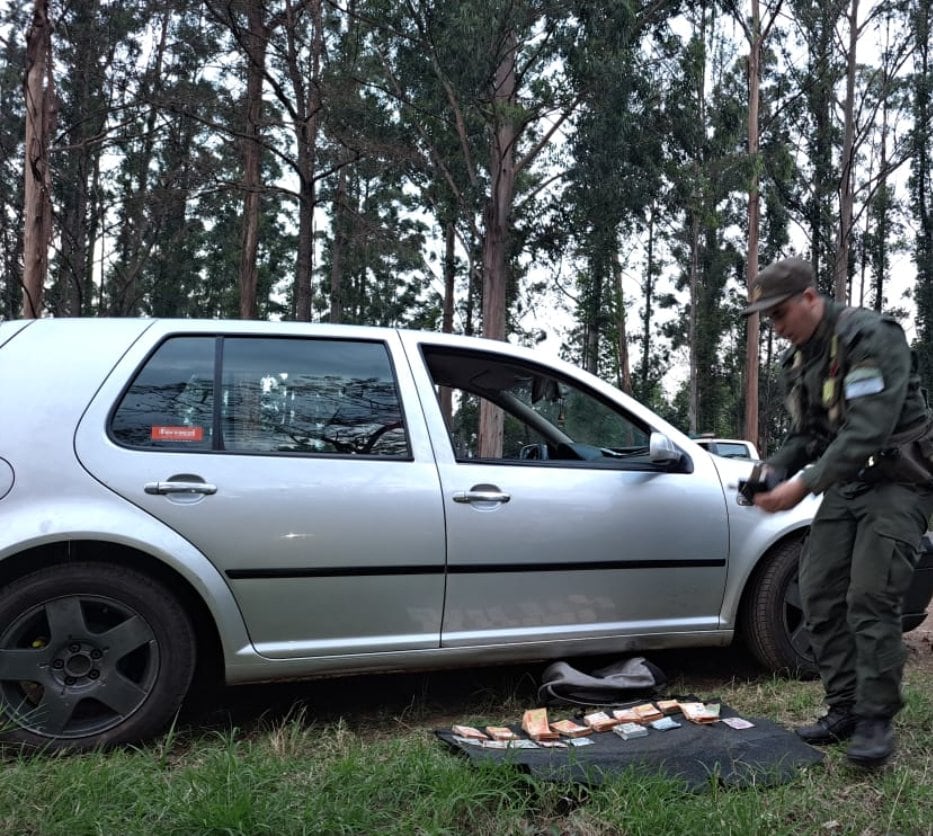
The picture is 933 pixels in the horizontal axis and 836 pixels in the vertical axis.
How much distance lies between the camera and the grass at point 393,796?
2.24 meters

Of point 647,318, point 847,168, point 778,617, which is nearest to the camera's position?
point 778,617

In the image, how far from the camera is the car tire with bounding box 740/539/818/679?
3656 mm

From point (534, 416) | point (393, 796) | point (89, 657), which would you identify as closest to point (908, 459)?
point (534, 416)

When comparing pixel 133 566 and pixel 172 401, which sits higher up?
pixel 172 401

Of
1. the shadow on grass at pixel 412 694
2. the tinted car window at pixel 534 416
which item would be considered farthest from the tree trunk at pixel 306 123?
the shadow on grass at pixel 412 694

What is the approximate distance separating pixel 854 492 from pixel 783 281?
751 millimetres

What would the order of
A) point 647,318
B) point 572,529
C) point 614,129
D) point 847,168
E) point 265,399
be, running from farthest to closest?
point 647,318
point 847,168
point 614,129
point 572,529
point 265,399

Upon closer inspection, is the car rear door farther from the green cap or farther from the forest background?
the forest background

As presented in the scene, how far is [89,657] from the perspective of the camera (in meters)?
2.80

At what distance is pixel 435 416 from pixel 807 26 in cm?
2531

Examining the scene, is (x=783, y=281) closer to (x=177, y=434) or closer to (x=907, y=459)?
(x=907, y=459)

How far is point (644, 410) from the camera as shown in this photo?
3725 mm

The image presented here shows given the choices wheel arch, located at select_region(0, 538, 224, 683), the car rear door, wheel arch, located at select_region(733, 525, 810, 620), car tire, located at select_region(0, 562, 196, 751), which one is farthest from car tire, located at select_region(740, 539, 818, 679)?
car tire, located at select_region(0, 562, 196, 751)

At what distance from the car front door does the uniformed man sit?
0.59 m
